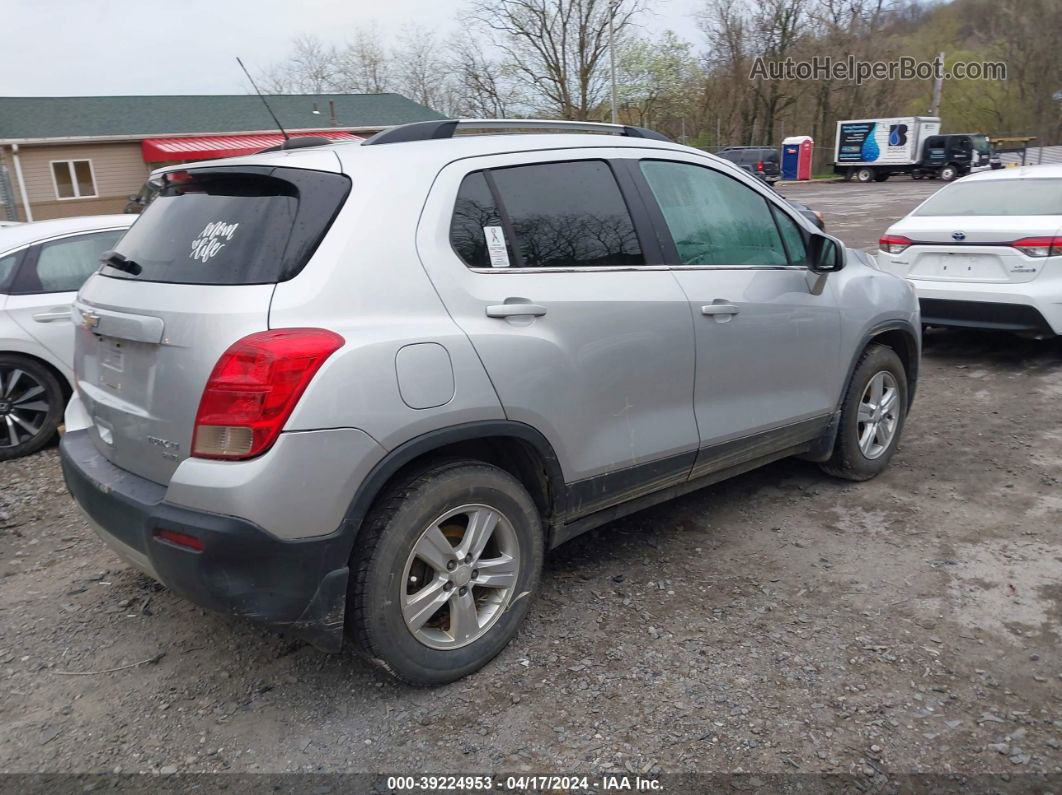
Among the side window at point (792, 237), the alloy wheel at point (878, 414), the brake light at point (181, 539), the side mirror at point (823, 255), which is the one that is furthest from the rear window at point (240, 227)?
the alloy wheel at point (878, 414)

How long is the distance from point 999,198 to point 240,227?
22.3 feet

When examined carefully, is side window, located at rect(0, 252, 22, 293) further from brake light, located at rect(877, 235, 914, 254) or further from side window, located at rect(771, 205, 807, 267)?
brake light, located at rect(877, 235, 914, 254)

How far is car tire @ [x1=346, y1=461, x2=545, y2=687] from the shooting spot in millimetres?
2686

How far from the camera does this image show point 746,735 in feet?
8.78

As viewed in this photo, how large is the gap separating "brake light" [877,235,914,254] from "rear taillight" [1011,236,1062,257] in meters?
0.95

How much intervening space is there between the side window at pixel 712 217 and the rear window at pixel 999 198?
4.12m

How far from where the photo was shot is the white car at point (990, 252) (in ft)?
21.7

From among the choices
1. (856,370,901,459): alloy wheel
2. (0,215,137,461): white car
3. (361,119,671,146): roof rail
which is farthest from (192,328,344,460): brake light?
(0,215,137,461): white car

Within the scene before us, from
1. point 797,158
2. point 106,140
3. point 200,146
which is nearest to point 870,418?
point 200,146

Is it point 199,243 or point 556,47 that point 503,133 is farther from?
point 556,47

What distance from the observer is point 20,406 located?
18.8ft

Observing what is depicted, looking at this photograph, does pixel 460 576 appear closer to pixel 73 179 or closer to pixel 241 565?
pixel 241 565

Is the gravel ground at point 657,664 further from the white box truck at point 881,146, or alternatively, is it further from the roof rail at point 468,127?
the white box truck at point 881,146

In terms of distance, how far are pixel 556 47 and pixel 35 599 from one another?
37.3 m
